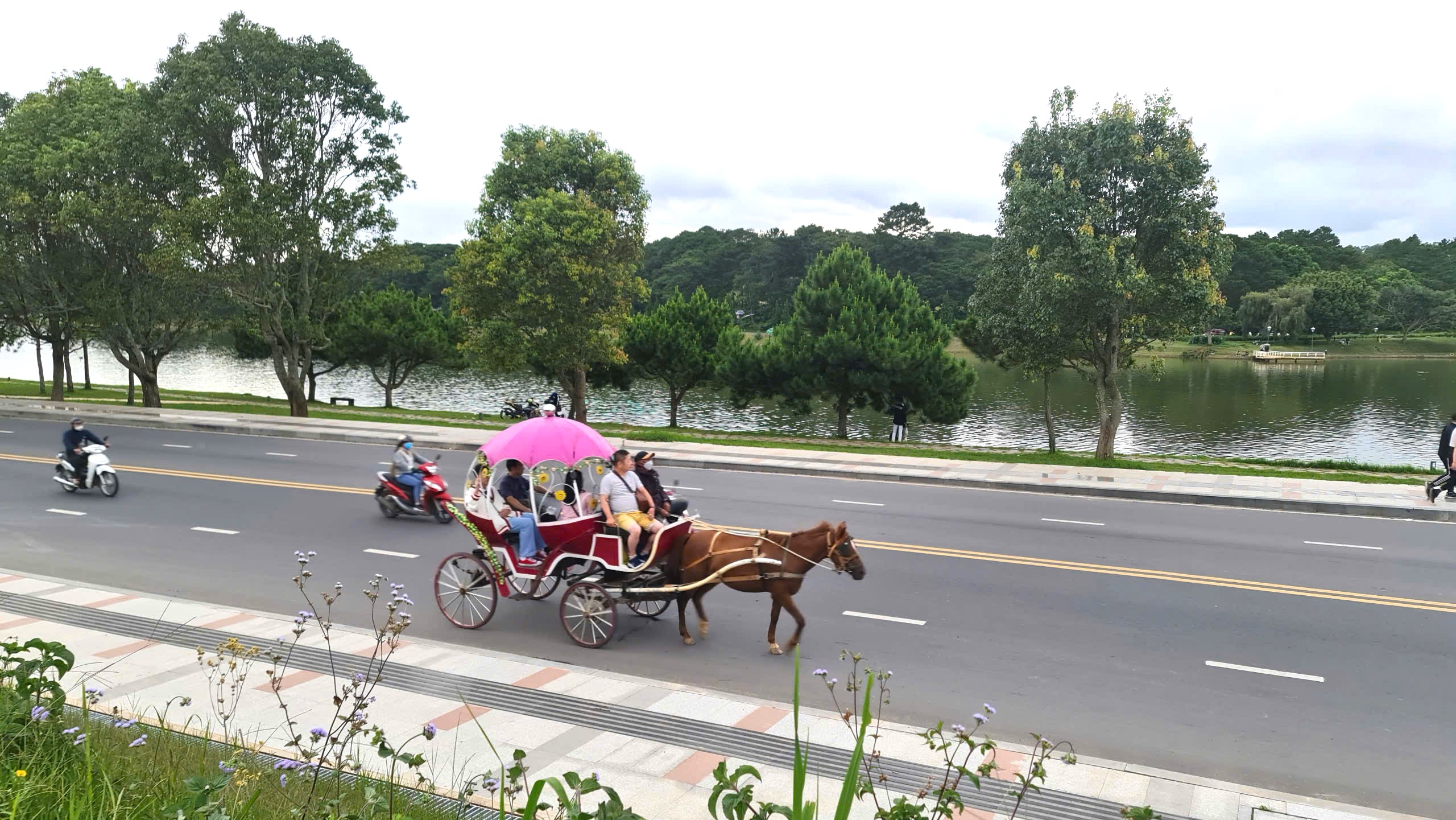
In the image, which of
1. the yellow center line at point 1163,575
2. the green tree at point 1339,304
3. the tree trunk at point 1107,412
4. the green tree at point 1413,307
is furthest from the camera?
the green tree at point 1413,307

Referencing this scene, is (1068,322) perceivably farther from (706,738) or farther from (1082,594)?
(706,738)

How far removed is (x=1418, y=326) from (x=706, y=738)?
12337 cm

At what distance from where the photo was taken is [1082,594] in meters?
11.5

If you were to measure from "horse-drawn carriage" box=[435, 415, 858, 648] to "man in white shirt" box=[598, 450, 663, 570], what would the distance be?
0.09 m

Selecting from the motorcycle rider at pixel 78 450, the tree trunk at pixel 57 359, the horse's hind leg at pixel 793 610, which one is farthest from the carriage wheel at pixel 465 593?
the tree trunk at pixel 57 359

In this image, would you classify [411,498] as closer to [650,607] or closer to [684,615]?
[650,607]

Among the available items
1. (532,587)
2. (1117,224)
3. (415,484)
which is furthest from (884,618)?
(1117,224)

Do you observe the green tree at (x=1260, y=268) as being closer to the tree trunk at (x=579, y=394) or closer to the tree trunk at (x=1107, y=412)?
the tree trunk at (x=1107, y=412)

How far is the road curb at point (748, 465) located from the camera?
17.4 meters

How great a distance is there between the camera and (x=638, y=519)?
9.98 meters

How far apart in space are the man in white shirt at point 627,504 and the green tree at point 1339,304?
4054 inches

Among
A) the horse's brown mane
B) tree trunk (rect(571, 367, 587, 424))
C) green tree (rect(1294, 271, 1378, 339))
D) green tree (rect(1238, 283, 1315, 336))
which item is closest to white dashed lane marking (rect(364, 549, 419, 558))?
the horse's brown mane

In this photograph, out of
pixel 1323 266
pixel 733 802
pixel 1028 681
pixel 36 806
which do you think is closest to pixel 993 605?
pixel 1028 681

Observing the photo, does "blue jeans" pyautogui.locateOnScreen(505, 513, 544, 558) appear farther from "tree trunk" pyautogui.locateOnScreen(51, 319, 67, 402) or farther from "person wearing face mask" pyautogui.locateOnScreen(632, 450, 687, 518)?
"tree trunk" pyautogui.locateOnScreen(51, 319, 67, 402)
